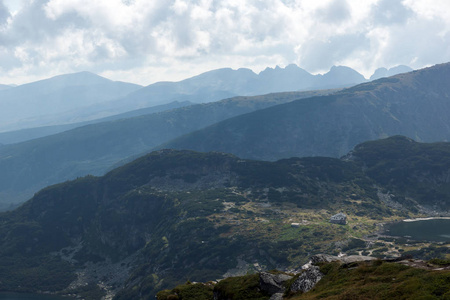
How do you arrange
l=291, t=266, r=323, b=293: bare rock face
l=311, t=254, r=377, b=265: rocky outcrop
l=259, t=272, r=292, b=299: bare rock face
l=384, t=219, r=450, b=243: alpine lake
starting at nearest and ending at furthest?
1. l=291, t=266, r=323, b=293: bare rock face
2. l=259, t=272, r=292, b=299: bare rock face
3. l=311, t=254, r=377, b=265: rocky outcrop
4. l=384, t=219, r=450, b=243: alpine lake

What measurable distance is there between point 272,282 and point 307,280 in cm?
608

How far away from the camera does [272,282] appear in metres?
54.9

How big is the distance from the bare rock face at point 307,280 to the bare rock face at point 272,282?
3071mm

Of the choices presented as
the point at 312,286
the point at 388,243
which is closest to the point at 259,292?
the point at 312,286

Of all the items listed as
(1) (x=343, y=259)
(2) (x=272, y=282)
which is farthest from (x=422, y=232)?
(2) (x=272, y=282)

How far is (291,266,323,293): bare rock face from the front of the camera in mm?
50259

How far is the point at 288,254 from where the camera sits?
6545 inches

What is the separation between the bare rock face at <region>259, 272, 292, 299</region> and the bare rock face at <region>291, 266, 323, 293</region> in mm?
3071

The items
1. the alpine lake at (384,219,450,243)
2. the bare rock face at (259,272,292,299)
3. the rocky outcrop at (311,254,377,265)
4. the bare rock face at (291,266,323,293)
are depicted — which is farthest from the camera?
the alpine lake at (384,219,450,243)

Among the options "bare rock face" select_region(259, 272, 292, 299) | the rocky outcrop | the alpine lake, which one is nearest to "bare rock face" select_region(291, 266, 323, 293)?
"bare rock face" select_region(259, 272, 292, 299)

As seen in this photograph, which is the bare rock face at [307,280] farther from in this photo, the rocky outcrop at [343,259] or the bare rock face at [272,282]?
the rocky outcrop at [343,259]

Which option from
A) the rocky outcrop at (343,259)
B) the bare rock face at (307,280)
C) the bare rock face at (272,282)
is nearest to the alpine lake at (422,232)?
the rocky outcrop at (343,259)

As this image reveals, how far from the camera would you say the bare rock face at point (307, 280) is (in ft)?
165

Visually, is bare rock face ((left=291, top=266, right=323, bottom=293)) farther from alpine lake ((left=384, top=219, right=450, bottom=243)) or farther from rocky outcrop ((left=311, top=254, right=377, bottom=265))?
alpine lake ((left=384, top=219, right=450, bottom=243))
